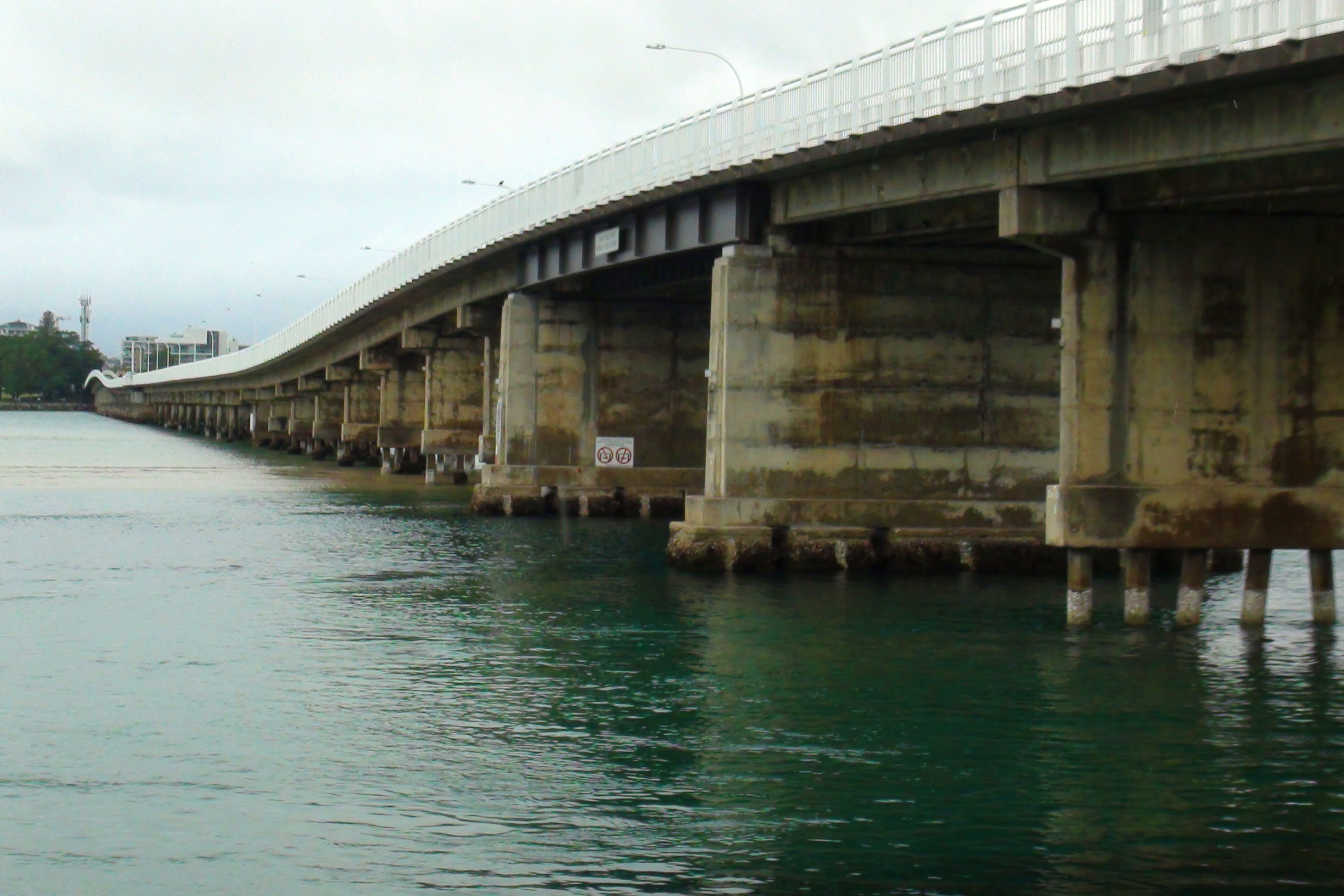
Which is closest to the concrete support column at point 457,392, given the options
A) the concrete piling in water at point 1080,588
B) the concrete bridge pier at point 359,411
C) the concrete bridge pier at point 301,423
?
the concrete bridge pier at point 359,411

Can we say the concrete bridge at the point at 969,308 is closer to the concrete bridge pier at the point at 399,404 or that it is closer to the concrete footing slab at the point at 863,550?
the concrete footing slab at the point at 863,550

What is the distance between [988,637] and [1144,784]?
10.7 m

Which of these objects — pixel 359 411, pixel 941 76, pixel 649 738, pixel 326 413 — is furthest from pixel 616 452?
pixel 326 413

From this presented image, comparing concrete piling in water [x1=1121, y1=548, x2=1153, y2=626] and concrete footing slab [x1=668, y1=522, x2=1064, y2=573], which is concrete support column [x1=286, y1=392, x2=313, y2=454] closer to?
concrete footing slab [x1=668, y1=522, x2=1064, y2=573]

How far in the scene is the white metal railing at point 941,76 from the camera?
24.6 metres

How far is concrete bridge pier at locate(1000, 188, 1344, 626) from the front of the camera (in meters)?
29.1

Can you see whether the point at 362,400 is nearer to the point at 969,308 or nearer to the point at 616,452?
the point at 616,452

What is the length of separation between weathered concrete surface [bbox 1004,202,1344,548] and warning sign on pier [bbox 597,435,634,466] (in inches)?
1177

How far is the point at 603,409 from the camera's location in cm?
5847

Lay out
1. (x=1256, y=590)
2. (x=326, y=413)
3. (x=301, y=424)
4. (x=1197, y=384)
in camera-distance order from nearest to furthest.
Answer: (x=1197, y=384)
(x=1256, y=590)
(x=326, y=413)
(x=301, y=424)

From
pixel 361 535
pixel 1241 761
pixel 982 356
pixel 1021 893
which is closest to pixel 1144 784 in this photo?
pixel 1241 761

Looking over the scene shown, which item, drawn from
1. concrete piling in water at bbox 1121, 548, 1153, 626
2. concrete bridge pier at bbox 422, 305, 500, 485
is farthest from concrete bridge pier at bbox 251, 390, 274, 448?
concrete piling in water at bbox 1121, 548, 1153, 626

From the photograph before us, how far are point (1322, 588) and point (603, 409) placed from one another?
31102mm

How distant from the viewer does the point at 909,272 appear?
39688 millimetres
